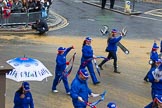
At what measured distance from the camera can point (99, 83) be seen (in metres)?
15.8

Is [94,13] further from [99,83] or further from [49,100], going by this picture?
[49,100]

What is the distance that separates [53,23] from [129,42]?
6001mm

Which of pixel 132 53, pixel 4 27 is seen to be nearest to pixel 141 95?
pixel 132 53

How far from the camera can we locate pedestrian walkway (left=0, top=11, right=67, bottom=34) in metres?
24.5

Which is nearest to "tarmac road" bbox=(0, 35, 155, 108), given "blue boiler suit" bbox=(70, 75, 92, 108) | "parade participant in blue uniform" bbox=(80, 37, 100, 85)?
"parade participant in blue uniform" bbox=(80, 37, 100, 85)

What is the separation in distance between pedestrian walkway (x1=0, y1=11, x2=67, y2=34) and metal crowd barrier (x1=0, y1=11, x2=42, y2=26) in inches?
11.0

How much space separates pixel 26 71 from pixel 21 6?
16464 millimetres

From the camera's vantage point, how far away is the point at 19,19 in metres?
25.9

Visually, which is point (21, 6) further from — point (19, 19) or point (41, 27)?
point (41, 27)

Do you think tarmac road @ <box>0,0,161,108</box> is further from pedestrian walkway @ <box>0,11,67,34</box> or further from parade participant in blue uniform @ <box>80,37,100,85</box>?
pedestrian walkway @ <box>0,11,67,34</box>

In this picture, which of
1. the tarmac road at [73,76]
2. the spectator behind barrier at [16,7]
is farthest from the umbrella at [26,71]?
the spectator behind barrier at [16,7]

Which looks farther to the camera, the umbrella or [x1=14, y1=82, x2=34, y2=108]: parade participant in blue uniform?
the umbrella

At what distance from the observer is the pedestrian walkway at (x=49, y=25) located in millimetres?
24516

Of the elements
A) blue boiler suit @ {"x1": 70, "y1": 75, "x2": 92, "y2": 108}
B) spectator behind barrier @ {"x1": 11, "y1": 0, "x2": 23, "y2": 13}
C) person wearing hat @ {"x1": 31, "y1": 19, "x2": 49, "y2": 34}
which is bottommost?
person wearing hat @ {"x1": 31, "y1": 19, "x2": 49, "y2": 34}
